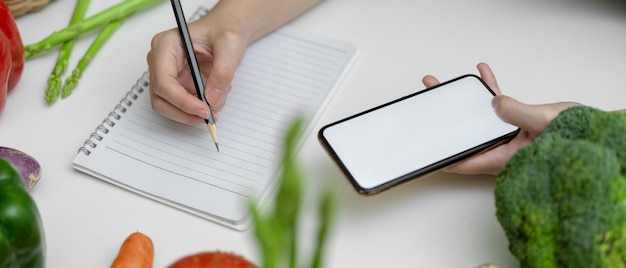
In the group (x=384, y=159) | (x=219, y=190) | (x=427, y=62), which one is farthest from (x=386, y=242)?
(x=427, y=62)

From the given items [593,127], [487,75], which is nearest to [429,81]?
[487,75]

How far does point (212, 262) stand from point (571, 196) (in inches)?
12.4

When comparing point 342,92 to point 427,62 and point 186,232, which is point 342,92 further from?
point 186,232

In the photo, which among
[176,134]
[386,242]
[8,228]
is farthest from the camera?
[176,134]

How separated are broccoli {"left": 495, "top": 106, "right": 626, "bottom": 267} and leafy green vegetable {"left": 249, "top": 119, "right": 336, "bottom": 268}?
326 mm

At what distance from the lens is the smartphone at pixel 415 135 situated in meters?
0.80

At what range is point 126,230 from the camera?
2.69ft

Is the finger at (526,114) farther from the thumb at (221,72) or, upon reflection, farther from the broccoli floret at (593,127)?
the thumb at (221,72)

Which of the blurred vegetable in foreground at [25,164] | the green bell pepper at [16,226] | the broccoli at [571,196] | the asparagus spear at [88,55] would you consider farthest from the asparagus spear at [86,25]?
the broccoli at [571,196]

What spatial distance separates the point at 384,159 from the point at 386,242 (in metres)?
0.09

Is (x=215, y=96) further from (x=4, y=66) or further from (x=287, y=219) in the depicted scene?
(x=287, y=219)

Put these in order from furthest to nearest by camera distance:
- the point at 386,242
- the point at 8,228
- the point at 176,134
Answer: the point at 176,134
the point at 386,242
the point at 8,228

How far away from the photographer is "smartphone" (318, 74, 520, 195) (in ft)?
2.63

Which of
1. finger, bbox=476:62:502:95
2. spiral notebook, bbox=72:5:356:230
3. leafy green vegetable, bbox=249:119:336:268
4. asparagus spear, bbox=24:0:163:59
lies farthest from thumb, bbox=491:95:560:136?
asparagus spear, bbox=24:0:163:59
